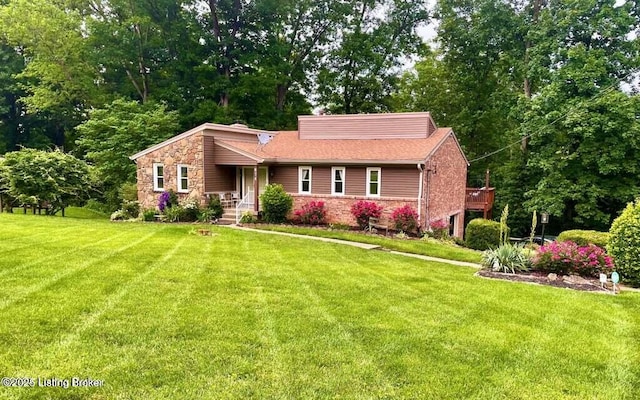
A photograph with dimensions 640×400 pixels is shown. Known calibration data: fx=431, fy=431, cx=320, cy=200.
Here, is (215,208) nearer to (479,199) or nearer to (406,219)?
(406,219)

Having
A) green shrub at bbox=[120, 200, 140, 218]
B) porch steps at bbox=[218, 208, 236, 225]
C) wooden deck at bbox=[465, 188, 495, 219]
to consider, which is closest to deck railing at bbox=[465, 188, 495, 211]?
wooden deck at bbox=[465, 188, 495, 219]

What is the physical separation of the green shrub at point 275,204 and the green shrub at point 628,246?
11.5 m

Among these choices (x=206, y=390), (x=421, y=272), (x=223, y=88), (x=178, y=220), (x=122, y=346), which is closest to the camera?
(x=206, y=390)

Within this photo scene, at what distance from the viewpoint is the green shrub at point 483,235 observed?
16109 mm

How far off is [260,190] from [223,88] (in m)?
12.2

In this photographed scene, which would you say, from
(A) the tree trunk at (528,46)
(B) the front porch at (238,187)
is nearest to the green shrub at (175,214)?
(B) the front porch at (238,187)

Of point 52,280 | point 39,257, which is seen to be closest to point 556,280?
point 52,280

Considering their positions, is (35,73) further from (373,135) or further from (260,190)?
(373,135)

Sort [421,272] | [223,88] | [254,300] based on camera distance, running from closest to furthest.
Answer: [254,300] < [421,272] < [223,88]

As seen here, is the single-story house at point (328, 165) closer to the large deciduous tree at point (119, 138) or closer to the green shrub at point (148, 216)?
the green shrub at point (148, 216)

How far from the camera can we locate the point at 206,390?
3.77 meters

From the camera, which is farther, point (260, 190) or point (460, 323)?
point (260, 190)

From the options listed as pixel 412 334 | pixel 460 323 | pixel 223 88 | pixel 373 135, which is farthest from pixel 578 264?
pixel 223 88

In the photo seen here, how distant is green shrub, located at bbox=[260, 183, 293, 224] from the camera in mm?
17906
